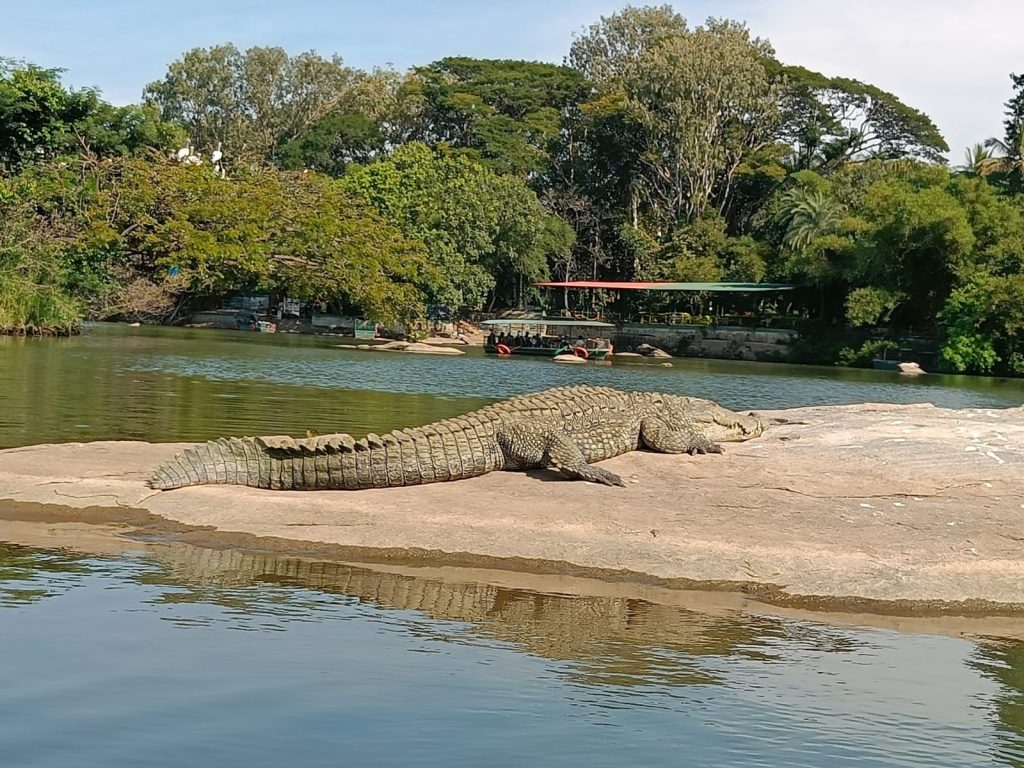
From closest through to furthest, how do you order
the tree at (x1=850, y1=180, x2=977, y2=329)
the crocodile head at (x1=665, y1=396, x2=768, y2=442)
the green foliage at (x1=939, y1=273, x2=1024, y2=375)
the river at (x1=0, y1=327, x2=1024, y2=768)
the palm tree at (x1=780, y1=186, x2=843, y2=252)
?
the river at (x1=0, y1=327, x2=1024, y2=768) < the crocodile head at (x1=665, y1=396, x2=768, y2=442) < the green foliage at (x1=939, y1=273, x2=1024, y2=375) < the tree at (x1=850, y1=180, x2=977, y2=329) < the palm tree at (x1=780, y1=186, x2=843, y2=252)

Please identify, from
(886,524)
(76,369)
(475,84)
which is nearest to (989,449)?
(886,524)

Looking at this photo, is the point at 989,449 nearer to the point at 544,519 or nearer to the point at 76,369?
the point at 544,519

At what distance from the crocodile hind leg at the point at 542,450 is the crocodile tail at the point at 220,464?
2101mm

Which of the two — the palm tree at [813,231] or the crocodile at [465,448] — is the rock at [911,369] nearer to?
the palm tree at [813,231]

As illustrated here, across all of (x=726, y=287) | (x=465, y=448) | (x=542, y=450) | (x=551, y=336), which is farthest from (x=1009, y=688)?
(x=551, y=336)

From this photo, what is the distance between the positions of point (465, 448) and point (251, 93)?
8218cm

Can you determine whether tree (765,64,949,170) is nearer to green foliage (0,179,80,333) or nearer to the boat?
the boat

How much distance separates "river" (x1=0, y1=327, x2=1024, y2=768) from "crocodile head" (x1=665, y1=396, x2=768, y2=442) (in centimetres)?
441

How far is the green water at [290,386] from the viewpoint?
54.0 feet

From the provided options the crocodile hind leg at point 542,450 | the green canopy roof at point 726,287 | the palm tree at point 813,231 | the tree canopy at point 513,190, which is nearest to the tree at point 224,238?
the tree canopy at point 513,190

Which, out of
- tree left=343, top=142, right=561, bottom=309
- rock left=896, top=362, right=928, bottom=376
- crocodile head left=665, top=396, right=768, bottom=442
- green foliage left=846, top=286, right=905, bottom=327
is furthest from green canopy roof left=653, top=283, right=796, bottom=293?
crocodile head left=665, top=396, right=768, bottom=442

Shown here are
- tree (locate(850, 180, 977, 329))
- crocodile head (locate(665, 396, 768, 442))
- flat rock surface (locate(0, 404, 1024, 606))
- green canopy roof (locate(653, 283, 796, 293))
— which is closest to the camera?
flat rock surface (locate(0, 404, 1024, 606))

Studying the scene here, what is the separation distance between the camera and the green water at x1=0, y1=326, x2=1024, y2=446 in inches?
648

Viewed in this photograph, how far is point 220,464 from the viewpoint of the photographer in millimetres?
10141
